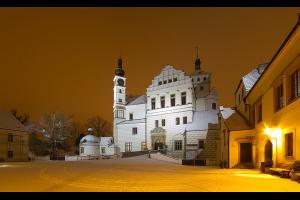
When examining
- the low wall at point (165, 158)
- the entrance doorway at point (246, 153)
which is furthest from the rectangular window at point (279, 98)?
the low wall at point (165, 158)

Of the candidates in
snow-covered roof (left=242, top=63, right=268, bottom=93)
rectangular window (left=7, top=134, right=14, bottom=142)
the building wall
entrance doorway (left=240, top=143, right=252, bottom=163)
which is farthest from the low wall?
rectangular window (left=7, top=134, right=14, bottom=142)

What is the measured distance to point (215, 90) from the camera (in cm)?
5688

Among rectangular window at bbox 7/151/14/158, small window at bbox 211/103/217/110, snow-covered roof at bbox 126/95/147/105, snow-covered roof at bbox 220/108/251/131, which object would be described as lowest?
rectangular window at bbox 7/151/14/158

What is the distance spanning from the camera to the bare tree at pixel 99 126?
90.9 meters

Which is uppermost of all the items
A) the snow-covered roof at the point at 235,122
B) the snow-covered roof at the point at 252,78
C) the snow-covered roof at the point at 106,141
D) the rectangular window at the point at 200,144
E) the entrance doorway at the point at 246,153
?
the snow-covered roof at the point at 252,78

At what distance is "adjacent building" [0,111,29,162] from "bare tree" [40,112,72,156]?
489 inches

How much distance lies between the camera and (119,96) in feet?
206

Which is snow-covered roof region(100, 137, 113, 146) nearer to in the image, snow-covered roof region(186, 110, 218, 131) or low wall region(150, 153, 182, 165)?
snow-covered roof region(186, 110, 218, 131)

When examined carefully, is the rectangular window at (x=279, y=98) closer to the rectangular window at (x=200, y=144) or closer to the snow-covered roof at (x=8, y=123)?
the rectangular window at (x=200, y=144)

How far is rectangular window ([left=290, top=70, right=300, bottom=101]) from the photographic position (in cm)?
1609

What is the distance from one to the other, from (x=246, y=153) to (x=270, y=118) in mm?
5181

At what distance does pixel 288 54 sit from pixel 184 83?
36003 mm

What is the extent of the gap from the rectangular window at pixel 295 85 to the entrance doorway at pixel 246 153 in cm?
871

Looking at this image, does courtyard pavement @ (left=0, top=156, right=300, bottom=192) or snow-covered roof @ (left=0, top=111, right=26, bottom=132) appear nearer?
courtyard pavement @ (left=0, top=156, right=300, bottom=192)
